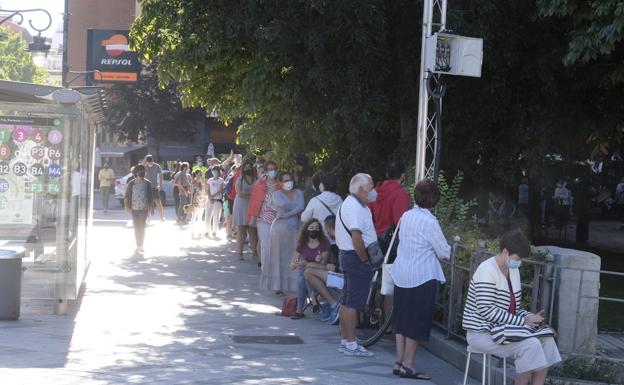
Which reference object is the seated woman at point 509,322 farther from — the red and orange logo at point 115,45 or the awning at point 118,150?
the awning at point 118,150

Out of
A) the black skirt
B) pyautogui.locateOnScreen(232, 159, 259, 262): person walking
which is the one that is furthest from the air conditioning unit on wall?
pyautogui.locateOnScreen(232, 159, 259, 262): person walking

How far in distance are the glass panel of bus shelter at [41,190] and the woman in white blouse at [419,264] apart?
4551 mm

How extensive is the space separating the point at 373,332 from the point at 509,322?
4.31m

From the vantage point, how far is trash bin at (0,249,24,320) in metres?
11.0

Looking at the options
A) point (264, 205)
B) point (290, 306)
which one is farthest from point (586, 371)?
point (264, 205)

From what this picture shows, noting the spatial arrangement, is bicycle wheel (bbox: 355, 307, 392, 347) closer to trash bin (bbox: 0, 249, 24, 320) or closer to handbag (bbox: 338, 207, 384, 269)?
handbag (bbox: 338, 207, 384, 269)

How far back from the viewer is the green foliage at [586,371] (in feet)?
27.2

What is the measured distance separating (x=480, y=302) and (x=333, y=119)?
9.97m

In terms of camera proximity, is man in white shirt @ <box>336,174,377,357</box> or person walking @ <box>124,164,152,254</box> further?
person walking @ <box>124,164,152,254</box>

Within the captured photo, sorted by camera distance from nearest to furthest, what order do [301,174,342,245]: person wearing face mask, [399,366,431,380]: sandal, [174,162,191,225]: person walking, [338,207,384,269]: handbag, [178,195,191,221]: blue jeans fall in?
[399,366,431,380]: sandal, [338,207,384,269]: handbag, [301,174,342,245]: person wearing face mask, [174,162,191,225]: person walking, [178,195,191,221]: blue jeans

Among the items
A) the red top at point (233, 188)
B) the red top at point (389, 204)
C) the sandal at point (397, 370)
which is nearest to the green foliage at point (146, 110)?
the red top at point (233, 188)

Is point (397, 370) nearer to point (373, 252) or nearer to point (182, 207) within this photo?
point (373, 252)

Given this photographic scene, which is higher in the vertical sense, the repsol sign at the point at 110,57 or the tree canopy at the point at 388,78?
the repsol sign at the point at 110,57

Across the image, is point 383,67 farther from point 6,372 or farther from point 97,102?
point 6,372
